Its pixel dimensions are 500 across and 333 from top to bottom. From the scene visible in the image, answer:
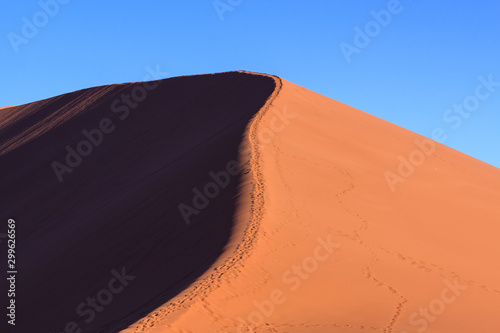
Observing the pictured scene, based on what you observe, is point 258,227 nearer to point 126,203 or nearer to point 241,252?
point 241,252

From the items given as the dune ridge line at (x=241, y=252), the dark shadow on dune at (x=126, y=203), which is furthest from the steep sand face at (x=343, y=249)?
the dark shadow on dune at (x=126, y=203)

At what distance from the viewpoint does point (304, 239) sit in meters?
9.62

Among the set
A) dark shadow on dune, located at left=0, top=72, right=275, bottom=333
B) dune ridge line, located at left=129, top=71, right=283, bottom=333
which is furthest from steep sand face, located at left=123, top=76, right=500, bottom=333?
dark shadow on dune, located at left=0, top=72, right=275, bottom=333

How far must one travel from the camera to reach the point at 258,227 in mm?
9531

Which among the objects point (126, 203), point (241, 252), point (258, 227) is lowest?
point (241, 252)

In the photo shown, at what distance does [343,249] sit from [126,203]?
5495 millimetres

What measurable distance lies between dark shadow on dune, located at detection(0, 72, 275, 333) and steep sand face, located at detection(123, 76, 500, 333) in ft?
2.09

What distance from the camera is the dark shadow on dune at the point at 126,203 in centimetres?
951

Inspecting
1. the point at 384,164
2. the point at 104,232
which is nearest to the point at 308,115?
the point at 384,164

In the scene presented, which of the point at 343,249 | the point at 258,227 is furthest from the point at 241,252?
the point at 343,249

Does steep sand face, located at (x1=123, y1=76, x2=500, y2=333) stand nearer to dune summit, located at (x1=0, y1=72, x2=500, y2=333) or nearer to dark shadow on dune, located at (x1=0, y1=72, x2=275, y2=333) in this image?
dune summit, located at (x1=0, y1=72, x2=500, y2=333)

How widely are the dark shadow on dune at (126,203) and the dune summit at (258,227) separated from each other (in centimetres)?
5

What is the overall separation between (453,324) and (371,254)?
6.85 ft

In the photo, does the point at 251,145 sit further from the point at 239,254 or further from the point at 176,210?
the point at 239,254
